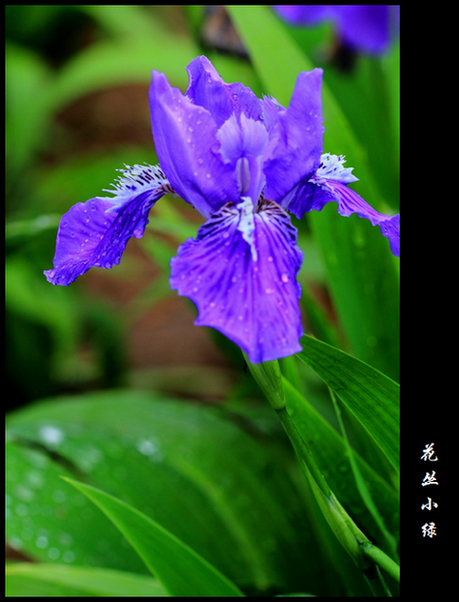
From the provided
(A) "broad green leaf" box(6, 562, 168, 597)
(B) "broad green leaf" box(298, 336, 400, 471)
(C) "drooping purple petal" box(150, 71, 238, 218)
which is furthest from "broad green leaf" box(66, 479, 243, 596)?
(C) "drooping purple petal" box(150, 71, 238, 218)

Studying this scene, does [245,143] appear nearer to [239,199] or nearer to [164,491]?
[239,199]

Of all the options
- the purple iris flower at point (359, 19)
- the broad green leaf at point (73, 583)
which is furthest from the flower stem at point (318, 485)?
the purple iris flower at point (359, 19)

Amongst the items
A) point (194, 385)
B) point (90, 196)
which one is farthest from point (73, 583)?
point (90, 196)

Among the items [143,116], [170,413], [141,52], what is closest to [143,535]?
[170,413]

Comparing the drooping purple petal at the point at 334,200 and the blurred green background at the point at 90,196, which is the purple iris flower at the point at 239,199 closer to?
the drooping purple petal at the point at 334,200
